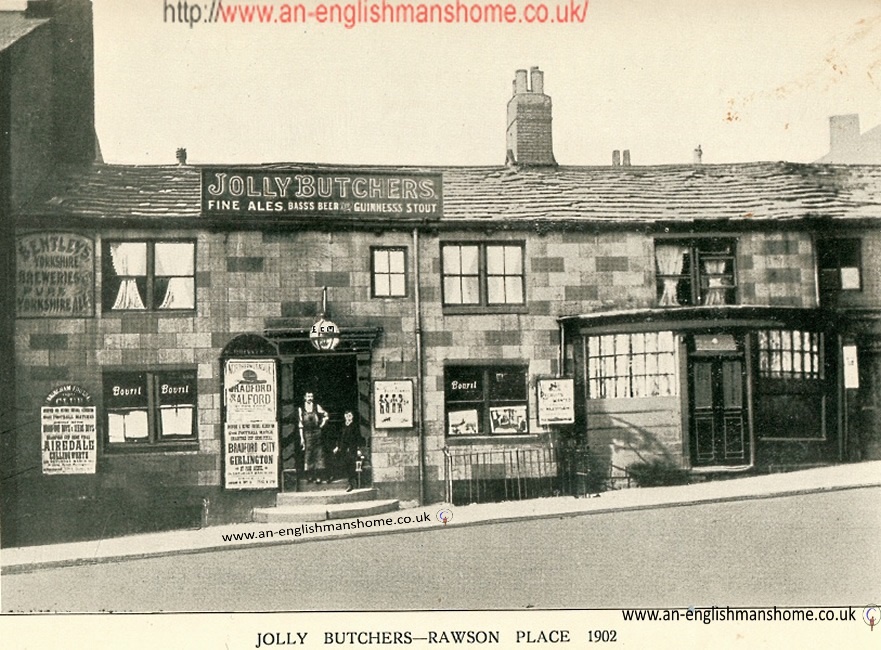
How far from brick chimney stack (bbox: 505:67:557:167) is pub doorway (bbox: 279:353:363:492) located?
344 centimetres

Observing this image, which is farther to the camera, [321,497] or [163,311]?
[163,311]

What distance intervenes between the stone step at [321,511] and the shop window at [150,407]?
54.7 inches

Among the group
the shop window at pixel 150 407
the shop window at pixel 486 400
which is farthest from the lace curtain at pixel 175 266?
the shop window at pixel 486 400

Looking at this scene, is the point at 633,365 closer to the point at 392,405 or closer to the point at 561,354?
the point at 561,354

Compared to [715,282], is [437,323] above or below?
below

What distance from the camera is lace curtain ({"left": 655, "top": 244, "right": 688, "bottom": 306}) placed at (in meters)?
12.1

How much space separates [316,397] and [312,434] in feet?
1.55

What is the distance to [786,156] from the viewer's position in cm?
1018

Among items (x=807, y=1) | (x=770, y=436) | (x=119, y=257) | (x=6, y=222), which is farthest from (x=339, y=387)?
(x=807, y=1)

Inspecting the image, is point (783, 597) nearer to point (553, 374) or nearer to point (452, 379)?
point (553, 374)

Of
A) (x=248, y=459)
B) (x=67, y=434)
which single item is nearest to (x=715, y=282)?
(x=248, y=459)

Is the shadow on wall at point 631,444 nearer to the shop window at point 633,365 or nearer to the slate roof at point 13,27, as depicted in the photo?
the shop window at point 633,365

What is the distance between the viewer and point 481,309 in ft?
39.4
